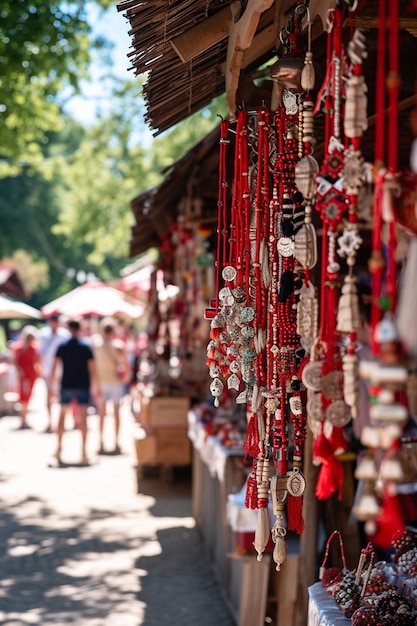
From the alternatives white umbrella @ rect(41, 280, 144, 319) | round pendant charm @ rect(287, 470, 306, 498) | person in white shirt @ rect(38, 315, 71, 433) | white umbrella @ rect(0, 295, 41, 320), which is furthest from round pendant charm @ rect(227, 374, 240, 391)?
white umbrella @ rect(0, 295, 41, 320)

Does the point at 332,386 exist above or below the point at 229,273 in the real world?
below

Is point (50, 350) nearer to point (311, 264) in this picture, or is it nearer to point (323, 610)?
point (323, 610)

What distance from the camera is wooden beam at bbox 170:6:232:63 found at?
126 inches

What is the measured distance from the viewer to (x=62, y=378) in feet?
37.4

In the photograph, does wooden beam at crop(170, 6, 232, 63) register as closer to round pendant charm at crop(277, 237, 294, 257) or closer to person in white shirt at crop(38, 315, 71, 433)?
round pendant charm at crop(277, 237, 294, 257)

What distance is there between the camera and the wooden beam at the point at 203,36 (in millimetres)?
3205

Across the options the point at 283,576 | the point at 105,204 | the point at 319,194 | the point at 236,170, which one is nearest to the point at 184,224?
the point at 283,576

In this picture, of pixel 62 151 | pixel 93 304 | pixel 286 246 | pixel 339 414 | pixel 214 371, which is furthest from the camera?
pixel 62 151

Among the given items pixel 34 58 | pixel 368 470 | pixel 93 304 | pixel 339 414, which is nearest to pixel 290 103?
pixel 339 414

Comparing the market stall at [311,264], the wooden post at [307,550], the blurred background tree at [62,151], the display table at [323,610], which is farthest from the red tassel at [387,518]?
the blurred background tree at [62,151]

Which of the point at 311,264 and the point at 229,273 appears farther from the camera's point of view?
the point at 229,273

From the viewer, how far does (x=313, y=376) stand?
7.04 feet

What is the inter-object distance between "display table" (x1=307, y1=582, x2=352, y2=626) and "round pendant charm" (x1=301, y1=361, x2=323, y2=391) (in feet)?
5.00

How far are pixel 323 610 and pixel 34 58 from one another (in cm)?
732
